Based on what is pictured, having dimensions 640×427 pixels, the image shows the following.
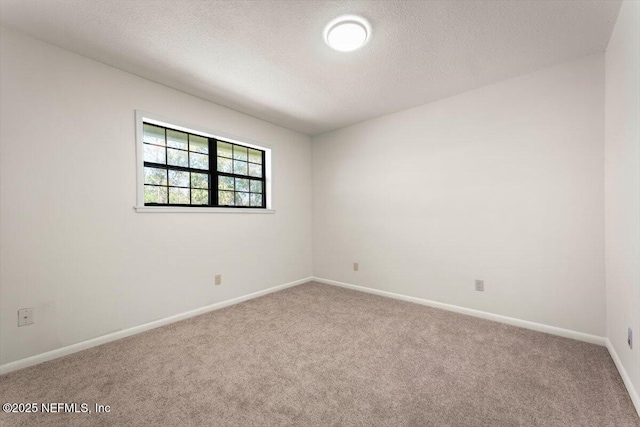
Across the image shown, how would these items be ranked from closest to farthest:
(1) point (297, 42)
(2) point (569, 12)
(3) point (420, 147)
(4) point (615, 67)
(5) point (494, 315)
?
(2) point (569, 12) < (4) point (615, 67) < (1) point (297, 42) < (5) point (494, 315) < (3) point (420, 147)

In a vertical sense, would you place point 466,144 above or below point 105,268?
above

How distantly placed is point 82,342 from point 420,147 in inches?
152

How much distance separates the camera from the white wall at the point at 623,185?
154 cm

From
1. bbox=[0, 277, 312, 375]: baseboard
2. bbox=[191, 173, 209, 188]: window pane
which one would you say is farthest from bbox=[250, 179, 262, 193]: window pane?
bbox=[0, 277, 312, 375]: baseboard

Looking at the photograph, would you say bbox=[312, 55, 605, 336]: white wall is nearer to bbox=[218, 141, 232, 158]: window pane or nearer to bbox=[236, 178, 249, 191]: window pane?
bbox=[236, 178, 249, 191]: window pane

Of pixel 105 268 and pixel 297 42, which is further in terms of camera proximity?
pixel 105 268

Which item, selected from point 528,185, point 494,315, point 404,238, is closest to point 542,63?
point 528,185

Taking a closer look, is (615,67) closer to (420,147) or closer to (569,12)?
(569,12)

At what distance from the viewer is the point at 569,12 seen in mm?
1773

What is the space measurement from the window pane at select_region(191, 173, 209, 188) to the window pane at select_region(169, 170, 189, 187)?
69mm

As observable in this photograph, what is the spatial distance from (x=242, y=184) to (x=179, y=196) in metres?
0.86

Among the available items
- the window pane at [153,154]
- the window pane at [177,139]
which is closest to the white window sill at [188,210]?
the window pane at [153,154]

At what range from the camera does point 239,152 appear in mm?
3588

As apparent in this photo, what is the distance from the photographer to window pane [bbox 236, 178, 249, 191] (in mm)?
3588
